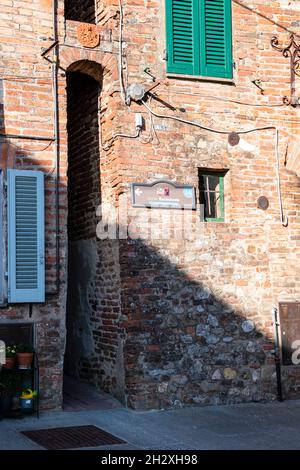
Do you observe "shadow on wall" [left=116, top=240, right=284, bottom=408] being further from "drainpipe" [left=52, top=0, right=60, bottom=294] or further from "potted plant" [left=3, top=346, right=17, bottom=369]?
"potted plant" [left=3, top=346, right=17, bottom=369]

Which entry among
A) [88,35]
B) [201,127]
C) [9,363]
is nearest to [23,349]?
[9,363]

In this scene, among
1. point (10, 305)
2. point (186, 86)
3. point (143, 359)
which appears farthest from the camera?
point (186, 86)

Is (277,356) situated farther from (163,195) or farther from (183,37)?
(183,37)

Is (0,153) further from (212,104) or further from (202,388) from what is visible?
(202,388)

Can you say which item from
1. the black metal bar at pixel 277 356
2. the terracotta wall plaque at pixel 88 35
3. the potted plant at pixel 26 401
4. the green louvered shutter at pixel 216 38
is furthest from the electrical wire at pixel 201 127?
the potted plant at pixel 26 401

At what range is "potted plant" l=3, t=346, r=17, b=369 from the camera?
7.72 meters

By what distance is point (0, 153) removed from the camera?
322 inches

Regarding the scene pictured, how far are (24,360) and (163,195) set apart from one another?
275cm

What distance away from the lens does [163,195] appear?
8.95 m

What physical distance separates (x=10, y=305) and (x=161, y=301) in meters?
1.92

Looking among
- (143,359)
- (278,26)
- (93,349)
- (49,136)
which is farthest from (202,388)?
(278,26)

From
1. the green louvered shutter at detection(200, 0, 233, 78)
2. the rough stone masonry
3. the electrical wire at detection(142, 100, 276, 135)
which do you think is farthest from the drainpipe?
the green louvered shutter at detection(200, 0, 233, 78)

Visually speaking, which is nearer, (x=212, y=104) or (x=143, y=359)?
(x=143, y=359)

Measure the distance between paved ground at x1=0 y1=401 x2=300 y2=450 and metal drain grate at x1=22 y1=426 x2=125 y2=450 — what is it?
0.39 ft
